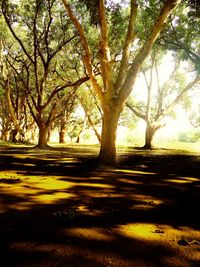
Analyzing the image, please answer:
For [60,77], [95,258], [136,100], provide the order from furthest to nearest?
[136,100] → [60,77] → [95,258]

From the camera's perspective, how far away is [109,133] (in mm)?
12820

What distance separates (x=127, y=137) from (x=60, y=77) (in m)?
43.2

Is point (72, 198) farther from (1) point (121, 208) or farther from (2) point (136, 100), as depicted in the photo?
(2) point (136, 100)

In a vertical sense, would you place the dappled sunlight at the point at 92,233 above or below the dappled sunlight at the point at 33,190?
below

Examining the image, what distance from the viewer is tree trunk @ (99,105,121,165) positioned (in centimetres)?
1267

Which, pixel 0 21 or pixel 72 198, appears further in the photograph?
pixel 0 21

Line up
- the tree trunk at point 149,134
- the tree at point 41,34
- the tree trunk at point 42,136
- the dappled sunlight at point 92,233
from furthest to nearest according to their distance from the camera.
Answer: the tree trunk at point 149,134, the tree trunk at point 42,136, the tree at point 41,34, the dappled sunlight at point 92,233

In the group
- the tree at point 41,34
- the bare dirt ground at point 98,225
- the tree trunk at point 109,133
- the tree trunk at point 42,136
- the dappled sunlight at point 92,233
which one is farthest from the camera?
the tree trunk at point 42,136

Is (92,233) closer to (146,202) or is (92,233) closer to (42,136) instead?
(146,202)

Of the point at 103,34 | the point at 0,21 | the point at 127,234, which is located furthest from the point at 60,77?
the point at 127,234

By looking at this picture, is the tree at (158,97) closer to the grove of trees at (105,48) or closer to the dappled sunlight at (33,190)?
the grove of trees at (105,48)

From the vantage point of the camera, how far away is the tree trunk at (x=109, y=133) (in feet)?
41.6

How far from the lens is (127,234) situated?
4359 millimetres

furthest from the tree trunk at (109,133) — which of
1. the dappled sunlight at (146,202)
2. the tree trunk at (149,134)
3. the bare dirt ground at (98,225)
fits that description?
the tree trunk at (149,134)
